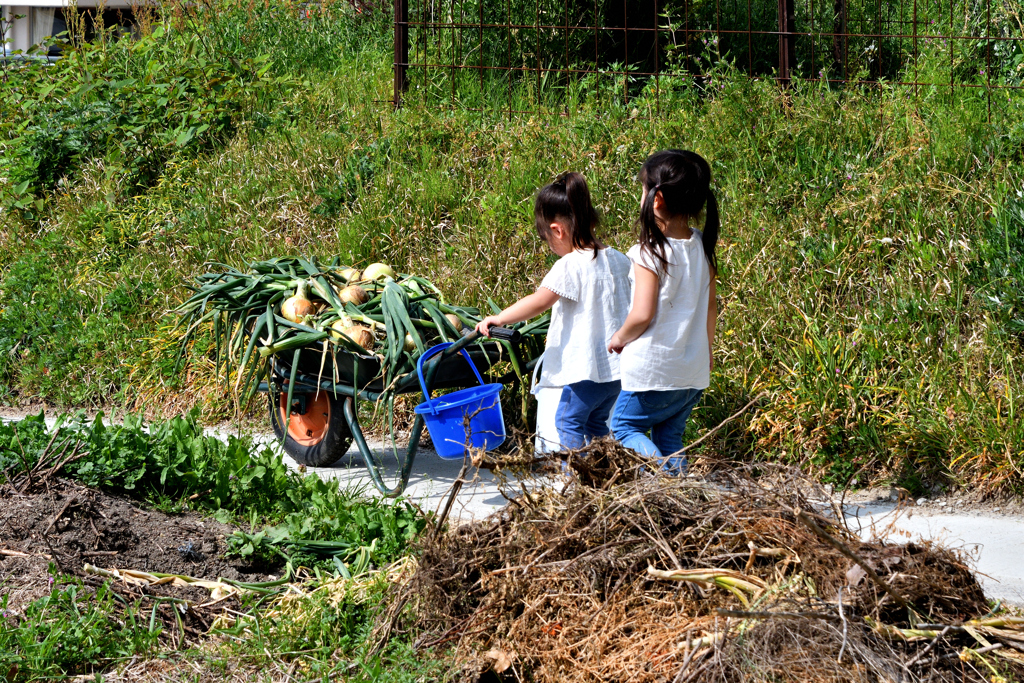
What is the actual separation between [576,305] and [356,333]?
125 cm

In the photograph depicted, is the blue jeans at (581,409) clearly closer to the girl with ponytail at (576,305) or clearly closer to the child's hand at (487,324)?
the girl with ponytail at (576,305)

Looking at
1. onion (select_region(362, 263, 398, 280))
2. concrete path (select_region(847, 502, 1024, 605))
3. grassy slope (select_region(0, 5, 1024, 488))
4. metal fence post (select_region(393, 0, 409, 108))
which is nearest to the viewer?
concrete path (select_region(847, 502, 1024, 605))

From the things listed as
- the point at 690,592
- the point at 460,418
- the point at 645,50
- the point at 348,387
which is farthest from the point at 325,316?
the point at 645,50

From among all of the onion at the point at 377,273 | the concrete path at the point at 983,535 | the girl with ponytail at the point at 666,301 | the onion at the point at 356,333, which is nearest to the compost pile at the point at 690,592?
the girl with ponytail at the point at 666,301

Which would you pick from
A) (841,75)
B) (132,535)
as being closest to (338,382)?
(132,535)

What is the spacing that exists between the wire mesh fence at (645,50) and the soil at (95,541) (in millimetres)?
5239

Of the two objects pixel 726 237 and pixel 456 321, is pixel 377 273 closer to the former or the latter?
pixel 456 321

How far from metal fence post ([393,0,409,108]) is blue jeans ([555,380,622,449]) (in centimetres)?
513

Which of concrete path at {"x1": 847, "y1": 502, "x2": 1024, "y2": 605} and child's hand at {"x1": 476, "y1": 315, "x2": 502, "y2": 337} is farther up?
child's hand at {"x1": 476, "y1": 315, "x2": 502, "y2": 337}

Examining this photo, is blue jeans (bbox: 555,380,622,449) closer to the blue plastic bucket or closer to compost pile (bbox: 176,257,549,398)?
the blue plastic bucket

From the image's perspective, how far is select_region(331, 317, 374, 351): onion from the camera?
4.94 meters

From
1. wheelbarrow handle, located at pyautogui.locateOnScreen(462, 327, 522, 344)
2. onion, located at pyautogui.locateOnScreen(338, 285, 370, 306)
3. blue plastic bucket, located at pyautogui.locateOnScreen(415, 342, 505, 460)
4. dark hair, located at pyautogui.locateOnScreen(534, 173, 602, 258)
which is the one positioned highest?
dark hair, located at pyautogui.locateOnScreen(534, 173, 602, 258)

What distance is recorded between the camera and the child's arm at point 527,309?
434cm

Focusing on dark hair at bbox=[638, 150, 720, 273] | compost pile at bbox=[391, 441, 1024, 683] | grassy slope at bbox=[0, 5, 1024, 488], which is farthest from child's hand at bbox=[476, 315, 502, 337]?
grassy slope at bbox=[0, 5, 1024, 488]
